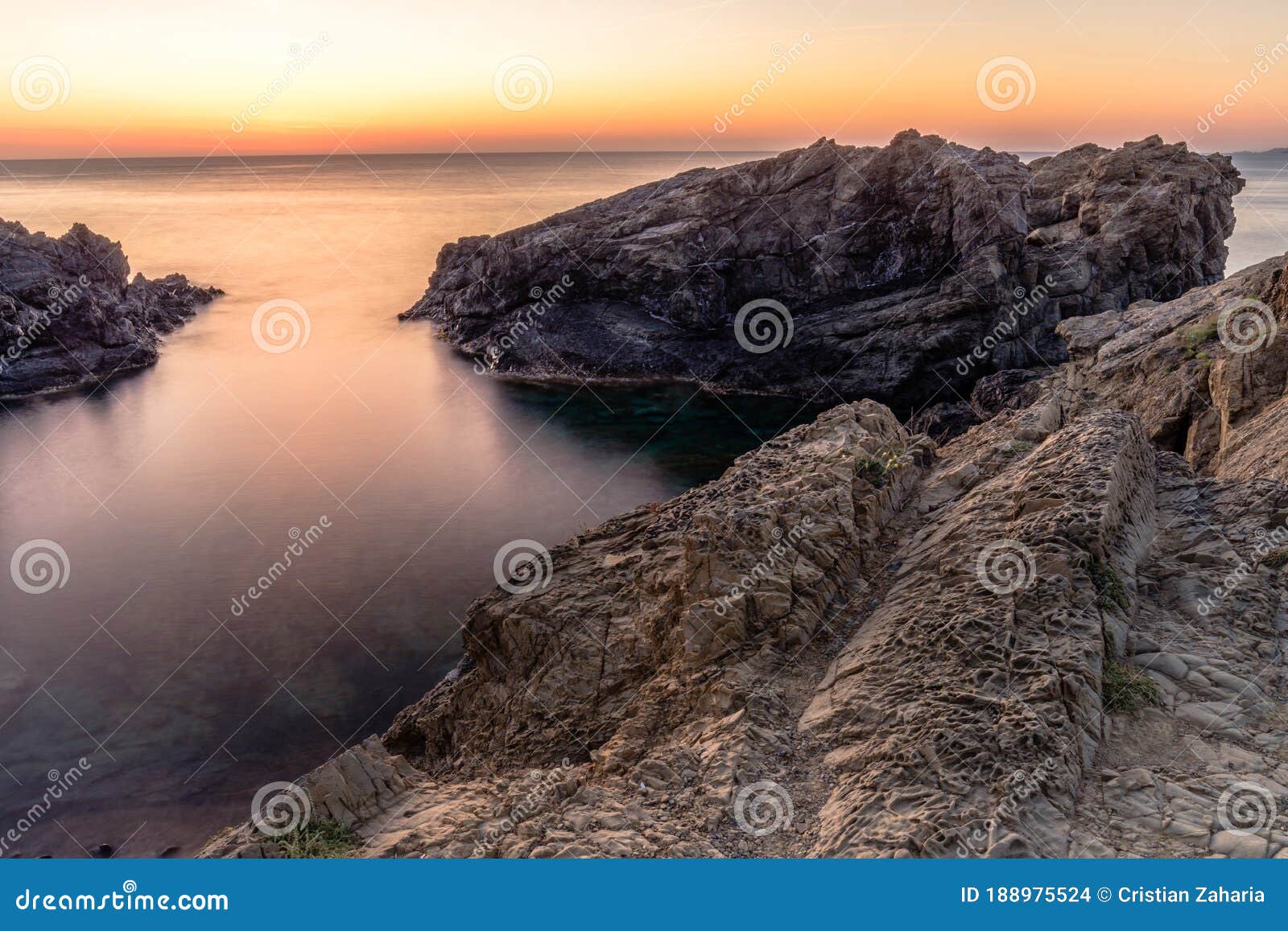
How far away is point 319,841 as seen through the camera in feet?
26.1

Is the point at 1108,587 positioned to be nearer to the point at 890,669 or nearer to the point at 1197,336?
the point at 890,669

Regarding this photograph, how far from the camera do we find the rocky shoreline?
7.15m

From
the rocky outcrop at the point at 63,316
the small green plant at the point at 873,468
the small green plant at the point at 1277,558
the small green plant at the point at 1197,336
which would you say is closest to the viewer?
the small green plant at the point at 1277,558

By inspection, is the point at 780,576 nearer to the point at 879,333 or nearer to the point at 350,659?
the point at 350,659

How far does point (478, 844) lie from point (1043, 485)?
7805 mm

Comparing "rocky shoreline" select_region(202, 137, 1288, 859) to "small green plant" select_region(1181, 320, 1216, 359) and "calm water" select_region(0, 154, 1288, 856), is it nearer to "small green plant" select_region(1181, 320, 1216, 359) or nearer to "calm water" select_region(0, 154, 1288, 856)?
"small green plant" select_region(1181, 320, 1216, 359)

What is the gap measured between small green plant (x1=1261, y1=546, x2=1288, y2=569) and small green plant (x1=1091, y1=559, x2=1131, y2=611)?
75.6 inches

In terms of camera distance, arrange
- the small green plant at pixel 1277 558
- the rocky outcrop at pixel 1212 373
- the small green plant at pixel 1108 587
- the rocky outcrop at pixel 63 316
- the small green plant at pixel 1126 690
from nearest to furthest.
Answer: the small green plant at pixel 1126 690 < the small green plant at pixel 1108 587 < the small green plant at pixel 1277 558 < the rocky outcrop at pixel 1212 373 < the rocky outcrop at pixel 63 316

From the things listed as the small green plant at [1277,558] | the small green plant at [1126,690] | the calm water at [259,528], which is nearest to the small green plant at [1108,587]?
the small green plant at [1126,690]

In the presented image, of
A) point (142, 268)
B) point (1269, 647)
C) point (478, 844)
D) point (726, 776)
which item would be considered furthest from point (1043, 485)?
point (142, 268)

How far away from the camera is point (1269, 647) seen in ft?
28.2

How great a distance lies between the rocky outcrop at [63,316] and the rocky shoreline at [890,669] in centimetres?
3739

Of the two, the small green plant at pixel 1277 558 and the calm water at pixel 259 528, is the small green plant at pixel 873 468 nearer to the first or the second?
the small green plant at pixel 1277 558

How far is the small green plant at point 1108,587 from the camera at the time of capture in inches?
354
